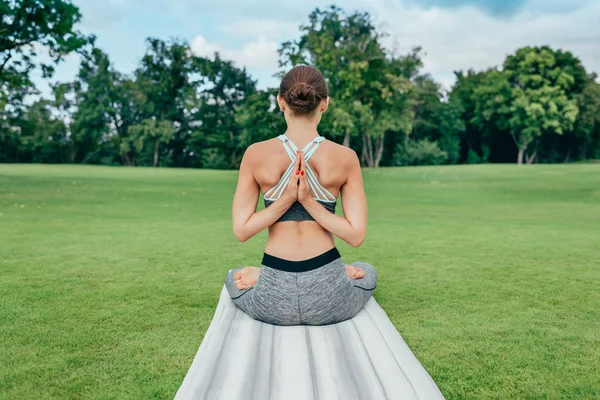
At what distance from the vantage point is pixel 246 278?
377 cm

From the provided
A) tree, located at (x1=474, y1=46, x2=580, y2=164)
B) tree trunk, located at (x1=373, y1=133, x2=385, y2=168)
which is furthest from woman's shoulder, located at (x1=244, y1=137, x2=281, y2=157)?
tree, located at (x1=474, y1=46, x2=580, y2=164)

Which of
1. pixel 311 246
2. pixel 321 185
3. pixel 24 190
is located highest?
pixel 321 185

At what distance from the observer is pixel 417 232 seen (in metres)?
9.73

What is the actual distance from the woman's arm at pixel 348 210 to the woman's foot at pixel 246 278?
0.70m

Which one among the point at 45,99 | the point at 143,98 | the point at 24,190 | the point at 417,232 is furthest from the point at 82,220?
the point at 45,99

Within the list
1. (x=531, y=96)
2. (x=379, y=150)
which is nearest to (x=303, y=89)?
(x=379, y=150)

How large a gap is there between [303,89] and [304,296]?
1.26 m

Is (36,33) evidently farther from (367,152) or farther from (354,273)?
(367,152)

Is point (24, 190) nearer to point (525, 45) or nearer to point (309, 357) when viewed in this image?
point (309, 357)

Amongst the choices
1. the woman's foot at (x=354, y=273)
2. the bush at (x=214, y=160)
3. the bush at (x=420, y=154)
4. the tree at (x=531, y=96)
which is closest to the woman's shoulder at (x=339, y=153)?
the woman's foot at (x=354, y=273)

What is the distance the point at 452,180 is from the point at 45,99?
4179cm

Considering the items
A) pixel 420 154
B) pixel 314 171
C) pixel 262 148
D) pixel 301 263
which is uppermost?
pixel 420 154

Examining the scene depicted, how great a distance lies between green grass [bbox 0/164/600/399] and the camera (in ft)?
11.1

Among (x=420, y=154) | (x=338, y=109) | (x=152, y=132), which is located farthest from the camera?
(x=152, y=132)
